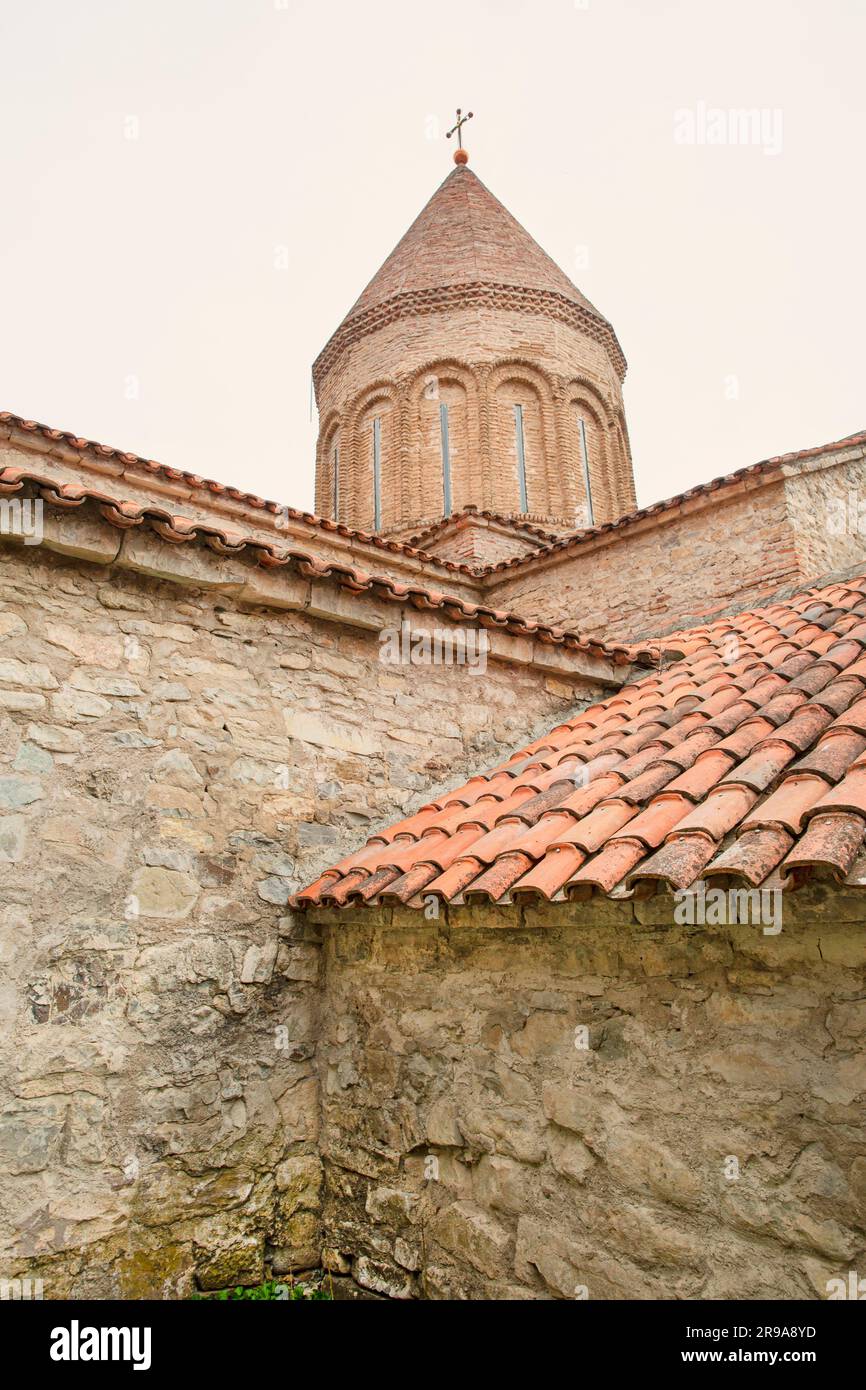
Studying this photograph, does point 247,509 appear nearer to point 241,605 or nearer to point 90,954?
point 241,605

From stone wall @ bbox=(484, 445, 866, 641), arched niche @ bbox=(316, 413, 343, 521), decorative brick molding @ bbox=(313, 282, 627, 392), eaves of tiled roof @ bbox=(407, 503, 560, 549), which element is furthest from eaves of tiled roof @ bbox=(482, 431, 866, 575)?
decorative brick molding @ bbox=(313, 282, 627, 392)

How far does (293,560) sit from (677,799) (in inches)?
83.8

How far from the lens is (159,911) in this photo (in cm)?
350

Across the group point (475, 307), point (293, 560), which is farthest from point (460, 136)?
point (293, 560)

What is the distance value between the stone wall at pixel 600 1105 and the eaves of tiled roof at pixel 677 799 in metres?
0.17

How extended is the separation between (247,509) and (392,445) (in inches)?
188

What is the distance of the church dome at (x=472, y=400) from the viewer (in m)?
11.6

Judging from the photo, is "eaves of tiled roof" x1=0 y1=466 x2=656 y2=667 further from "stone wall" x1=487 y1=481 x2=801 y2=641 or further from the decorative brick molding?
the decorative brick molding

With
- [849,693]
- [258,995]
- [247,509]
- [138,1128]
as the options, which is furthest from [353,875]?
[247,509]

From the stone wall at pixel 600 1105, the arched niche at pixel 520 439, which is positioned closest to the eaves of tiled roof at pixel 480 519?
the arched niche at pixel 520 439

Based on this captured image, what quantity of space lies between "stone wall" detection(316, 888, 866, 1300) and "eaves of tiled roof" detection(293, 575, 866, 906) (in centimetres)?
17

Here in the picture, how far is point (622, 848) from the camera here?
2.54 metres

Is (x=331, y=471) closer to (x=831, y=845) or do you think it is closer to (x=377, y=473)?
(x=377, y=473)

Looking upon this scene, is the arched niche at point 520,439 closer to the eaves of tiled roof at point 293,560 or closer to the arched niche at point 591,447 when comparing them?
the arched niche at point 591,447
